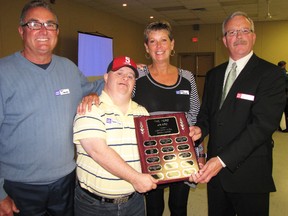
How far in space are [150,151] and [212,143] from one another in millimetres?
560

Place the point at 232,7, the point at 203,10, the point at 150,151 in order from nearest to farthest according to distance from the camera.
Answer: the point at 150,151 → the point at 232,7 → the point at 203,10

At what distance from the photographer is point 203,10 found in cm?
846

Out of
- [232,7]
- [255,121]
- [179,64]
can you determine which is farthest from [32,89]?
[179,64]

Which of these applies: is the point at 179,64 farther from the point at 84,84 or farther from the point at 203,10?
the point at 84,84

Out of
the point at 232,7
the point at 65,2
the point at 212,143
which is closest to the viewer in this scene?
the point at 212,143

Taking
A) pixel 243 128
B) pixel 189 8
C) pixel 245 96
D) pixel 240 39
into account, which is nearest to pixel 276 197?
pixel 243 128

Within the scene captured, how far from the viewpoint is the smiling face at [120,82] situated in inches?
61.3

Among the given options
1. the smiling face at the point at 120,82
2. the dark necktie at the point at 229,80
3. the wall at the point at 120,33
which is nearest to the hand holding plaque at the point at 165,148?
the smiling face at the point at 120,82

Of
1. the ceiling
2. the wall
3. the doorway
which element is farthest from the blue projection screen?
the doorway

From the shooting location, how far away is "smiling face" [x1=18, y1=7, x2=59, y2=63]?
164 cm

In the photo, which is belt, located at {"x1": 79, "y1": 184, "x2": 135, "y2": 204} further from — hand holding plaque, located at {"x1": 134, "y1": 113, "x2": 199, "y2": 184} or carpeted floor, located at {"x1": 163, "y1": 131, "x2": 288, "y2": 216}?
carpeted floor, located at {"x1": 163, "y1": 131, "x2": 288, "y2": 216}

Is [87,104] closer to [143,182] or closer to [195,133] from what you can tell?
[143,182]

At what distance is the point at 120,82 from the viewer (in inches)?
61.6

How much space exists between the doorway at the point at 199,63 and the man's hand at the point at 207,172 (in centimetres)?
1020
